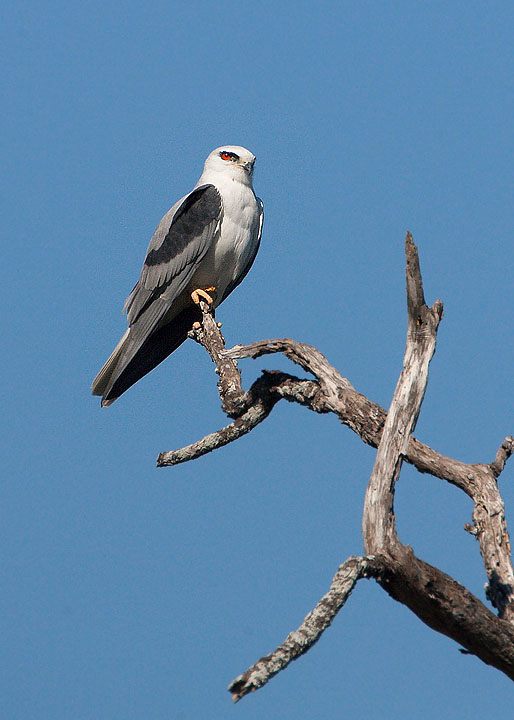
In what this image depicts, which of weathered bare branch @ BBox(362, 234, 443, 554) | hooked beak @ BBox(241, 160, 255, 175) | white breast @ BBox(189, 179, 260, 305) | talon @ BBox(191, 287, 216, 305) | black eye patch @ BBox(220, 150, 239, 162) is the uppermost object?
black eye patch @ BBox(220, 150, 239, 162)

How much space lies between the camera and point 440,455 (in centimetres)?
377

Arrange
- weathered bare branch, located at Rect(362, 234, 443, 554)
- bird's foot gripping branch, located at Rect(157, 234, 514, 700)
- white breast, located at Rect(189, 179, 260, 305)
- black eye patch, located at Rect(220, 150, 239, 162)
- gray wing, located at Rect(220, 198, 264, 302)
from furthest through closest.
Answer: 1. black eye patch, located at Rect(220, 150, 239, 162)
2. gray wing, located at Rect(220, 198, 264, 302)
3. white breast, located at Rect(189, 179, 260, 305)
4. weathered bare branch, located at Rect(362, 234, 443, 554)
5. bird's foot gripping branch, located at Rect(157, 234, 514, 700)

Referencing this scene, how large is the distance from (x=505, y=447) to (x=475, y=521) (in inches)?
15.8

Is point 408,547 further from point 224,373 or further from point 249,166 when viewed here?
point 249,166

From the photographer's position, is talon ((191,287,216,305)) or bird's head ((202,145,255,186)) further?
bird's head ((202,145,255,186))

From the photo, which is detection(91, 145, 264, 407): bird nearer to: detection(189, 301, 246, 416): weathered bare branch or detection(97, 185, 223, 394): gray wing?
detection(97, 185, 223, 394): gray wing

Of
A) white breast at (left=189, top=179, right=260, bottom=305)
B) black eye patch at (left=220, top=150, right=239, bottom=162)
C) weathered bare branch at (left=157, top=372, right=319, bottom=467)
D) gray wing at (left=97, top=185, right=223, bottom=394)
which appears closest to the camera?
weathered bare branch at (left=157, top=372, right=319, bottom=467)

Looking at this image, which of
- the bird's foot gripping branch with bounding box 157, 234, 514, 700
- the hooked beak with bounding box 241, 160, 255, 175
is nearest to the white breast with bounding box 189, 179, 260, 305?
the hooked beak with bounding box 241, 160, 255, 175

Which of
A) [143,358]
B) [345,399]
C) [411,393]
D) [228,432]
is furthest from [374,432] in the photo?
[143,358]

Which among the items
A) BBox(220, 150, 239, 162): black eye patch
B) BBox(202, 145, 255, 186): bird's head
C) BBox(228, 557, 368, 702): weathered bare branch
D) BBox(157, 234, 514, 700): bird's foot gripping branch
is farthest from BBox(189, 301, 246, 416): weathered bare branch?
BBox(220, 150, 239, 162): black eye patch

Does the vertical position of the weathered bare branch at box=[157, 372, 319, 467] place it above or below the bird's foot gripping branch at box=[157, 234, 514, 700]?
above

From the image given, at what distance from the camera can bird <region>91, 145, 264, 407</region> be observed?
6.55 m

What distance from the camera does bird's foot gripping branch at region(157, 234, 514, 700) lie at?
3.00m

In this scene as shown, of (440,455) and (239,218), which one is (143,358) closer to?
(239,218)
